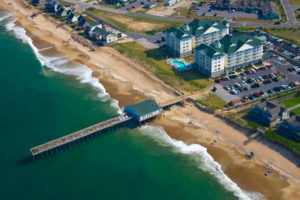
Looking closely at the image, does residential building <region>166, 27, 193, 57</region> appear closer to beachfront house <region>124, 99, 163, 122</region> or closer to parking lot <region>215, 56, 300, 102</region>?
parking lot <region>215, 56, 300, 102</region>

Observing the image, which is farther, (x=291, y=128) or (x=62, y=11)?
(x=62, y=11)

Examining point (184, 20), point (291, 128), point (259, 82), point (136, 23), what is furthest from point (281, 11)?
point (291, 128)

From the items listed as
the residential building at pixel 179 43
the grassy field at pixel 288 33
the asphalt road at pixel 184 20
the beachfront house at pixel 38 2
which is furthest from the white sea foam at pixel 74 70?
the grassy field at pixel 288 33

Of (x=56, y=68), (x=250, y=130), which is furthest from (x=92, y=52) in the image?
(x=250, y=130)

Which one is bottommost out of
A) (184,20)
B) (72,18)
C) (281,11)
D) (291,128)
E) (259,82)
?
(259,82)

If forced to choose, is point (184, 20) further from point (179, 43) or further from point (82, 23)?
point (82, 23)

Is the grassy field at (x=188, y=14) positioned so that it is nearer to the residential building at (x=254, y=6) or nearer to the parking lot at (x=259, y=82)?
the residential building at (x=254, y=6)

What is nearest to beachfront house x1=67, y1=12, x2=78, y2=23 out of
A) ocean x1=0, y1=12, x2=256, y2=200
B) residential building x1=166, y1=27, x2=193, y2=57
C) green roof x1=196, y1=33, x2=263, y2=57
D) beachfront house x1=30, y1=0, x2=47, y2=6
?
beachfront house x1=30, y1=0, x2=47, y2=6
